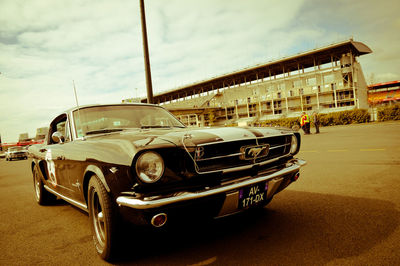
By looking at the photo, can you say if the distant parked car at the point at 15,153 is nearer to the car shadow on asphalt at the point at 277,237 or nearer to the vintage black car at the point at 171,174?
the vintage black car at the point at 171,174

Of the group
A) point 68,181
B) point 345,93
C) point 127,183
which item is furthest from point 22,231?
point 345,93

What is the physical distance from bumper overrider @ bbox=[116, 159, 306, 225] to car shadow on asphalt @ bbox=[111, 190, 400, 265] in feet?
0.72

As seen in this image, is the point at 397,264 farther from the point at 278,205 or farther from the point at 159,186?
the point at 159,186

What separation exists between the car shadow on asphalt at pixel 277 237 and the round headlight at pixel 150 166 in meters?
0.41

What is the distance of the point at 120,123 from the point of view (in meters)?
3.37

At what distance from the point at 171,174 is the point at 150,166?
17 centimetres

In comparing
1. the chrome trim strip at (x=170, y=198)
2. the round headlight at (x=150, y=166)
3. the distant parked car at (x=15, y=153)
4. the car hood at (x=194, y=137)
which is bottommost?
the distant parked car at (x=15, y=153)

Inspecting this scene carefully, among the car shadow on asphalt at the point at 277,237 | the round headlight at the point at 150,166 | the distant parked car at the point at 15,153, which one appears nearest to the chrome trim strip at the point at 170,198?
the round headlight at the point at 150,166

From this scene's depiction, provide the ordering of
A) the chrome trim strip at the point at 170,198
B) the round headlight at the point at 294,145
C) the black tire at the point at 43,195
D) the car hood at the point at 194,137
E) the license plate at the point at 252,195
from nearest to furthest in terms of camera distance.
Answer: the chrome trim strip at the point at 170,198
the car hood at the point at 194,137
the license plate at the point at 252,195
the round headlight at the point at 294,145
the black tire at the point at 43,195

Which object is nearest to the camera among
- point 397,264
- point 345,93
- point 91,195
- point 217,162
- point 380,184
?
point 397,264

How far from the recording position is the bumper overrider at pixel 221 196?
6.13 ft

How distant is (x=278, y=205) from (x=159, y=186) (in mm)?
2145

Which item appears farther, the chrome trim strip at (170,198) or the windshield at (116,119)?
the windshield at (116,119)

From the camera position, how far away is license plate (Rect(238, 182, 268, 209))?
2.25 metres
